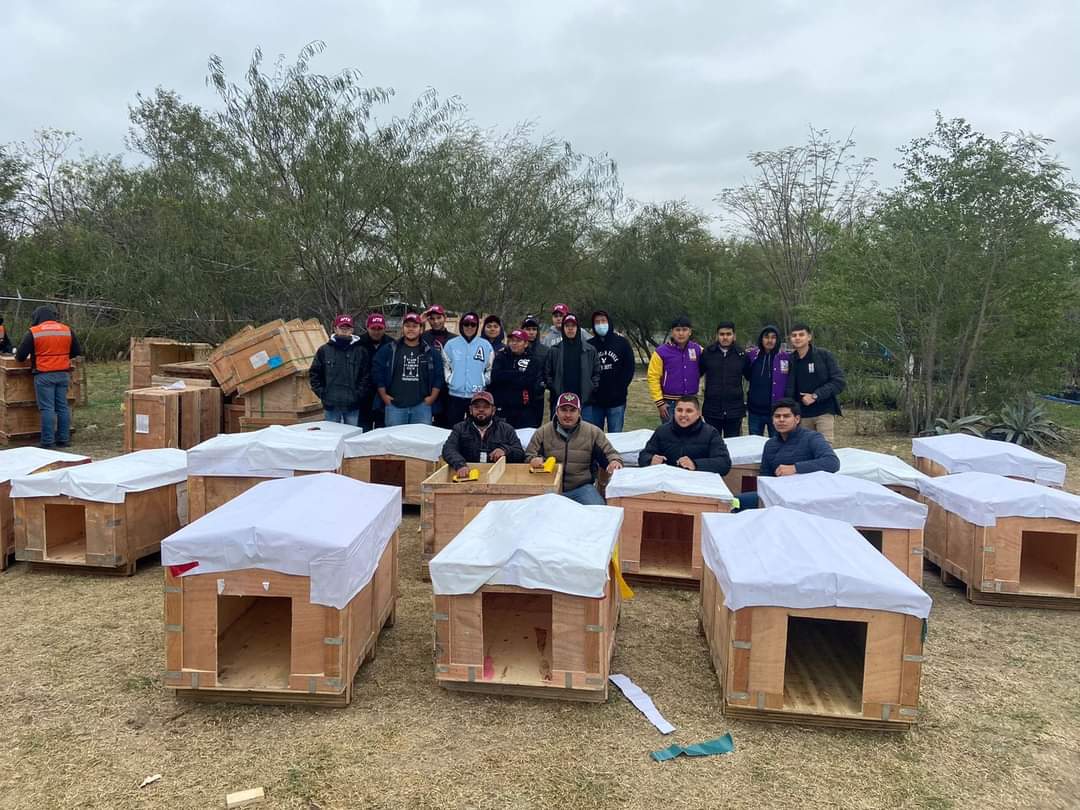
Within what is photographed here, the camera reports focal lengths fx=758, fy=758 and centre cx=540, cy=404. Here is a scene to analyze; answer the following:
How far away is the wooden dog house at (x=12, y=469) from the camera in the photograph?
5883mm

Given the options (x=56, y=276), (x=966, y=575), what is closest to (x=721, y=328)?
(x=966, y=575)

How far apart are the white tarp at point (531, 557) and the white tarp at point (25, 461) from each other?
4.12 meters

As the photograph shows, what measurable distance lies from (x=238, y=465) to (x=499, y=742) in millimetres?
3705

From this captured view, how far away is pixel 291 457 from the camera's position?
6383 mm

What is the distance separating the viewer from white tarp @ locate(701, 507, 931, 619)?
3561mm

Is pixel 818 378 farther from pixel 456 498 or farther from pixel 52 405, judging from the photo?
pixel 52 405

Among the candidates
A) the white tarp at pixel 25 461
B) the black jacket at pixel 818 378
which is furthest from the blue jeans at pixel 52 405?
the black jacket at pixel 818 378

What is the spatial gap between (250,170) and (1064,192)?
1228cm

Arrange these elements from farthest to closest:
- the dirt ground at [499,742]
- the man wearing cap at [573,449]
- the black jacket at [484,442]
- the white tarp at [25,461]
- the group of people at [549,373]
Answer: the group of people at [549,373] → the black jacket at [484,442] → the man wearing cap at [573,449] → the white tarp at [25,461] → the dirt ground at [499,742]

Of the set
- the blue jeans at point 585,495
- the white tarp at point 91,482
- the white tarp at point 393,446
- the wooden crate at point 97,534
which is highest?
the white tarp at point 393,446

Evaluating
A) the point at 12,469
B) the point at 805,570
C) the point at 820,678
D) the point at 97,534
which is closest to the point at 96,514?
the point at 97,534

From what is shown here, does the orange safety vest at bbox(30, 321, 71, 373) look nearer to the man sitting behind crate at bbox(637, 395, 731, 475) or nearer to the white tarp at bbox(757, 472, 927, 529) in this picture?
the man sitting behind crate at bbox(637, 395, 731, 475)

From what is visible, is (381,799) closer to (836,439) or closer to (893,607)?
(893,607)

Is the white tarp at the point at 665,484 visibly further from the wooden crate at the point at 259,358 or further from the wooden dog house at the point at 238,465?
the wooden crate at the point at 259,358
